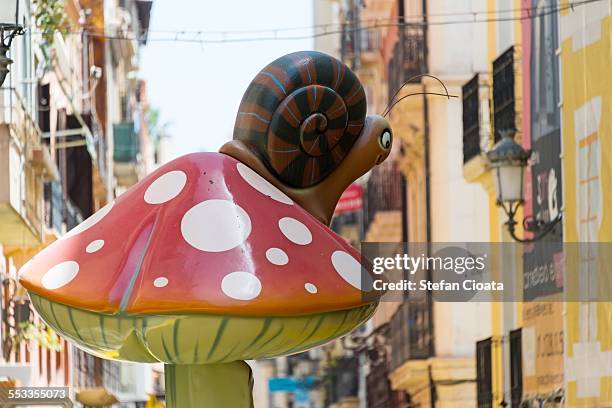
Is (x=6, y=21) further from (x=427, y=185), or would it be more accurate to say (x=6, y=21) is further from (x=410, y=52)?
(x=427, y=185)

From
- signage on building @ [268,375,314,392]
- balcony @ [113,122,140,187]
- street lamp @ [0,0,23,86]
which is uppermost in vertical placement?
balcony @ [113,122,140,187]

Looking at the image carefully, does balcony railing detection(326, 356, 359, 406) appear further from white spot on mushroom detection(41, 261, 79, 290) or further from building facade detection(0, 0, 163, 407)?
white spot on mushroom detection(41, 261, 79, 290)

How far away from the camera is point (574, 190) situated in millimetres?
12141

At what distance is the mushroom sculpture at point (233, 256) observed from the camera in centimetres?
679

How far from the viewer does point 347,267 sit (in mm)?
7137

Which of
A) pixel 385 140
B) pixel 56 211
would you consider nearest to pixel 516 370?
pixel 56 211

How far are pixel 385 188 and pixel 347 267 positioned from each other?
21.0 meters

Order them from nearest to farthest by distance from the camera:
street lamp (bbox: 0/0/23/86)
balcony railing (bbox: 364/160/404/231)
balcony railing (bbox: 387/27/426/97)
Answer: street lamp (bbox: 0/0/23/86) < balcony railing (bbox: 387/27/426/97) < balcony railing (bbox: 364/160/404/231)

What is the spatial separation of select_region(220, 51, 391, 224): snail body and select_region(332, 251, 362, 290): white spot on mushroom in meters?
0.39

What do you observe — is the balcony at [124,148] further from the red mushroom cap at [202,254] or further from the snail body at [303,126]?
the red mushroom cap at [202,254]

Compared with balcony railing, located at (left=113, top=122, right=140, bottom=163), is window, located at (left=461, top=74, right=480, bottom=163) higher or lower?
lower

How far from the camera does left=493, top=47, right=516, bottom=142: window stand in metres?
14.6

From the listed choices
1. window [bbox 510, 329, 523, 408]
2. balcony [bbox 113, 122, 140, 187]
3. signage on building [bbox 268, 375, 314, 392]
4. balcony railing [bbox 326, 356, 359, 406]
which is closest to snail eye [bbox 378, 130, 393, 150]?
window [bbox 510, 329, 523, 408]

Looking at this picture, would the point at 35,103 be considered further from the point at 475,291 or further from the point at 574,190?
the point at 475,291
